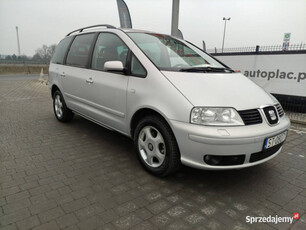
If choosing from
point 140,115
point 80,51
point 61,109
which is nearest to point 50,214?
point 140,115

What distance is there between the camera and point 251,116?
2.43 m

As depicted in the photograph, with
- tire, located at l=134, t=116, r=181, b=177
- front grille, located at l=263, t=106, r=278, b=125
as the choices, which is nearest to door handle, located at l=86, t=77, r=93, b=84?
tire, located at l=134, t=116, r=181, b=177

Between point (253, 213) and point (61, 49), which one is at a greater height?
point (61, 49)

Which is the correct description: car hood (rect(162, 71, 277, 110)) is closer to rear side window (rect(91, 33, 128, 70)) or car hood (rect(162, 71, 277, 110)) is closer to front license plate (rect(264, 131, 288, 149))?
front license plate (rect(264, 131, 288, 149))

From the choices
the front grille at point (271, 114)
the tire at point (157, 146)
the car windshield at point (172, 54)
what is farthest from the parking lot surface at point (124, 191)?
the car windshield at point (172, 54)

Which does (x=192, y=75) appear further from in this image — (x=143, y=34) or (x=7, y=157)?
(x=7, y=157)

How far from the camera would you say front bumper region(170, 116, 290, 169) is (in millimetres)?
2242

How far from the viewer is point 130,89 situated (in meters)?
2.96

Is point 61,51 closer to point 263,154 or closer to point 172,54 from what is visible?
point 172,54

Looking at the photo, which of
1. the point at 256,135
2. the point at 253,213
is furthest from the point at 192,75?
the point at 253,213

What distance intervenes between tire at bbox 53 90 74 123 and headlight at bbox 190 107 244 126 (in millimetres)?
3345

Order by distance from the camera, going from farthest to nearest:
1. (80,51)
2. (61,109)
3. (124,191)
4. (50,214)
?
(61,109)
(80,51)
(124,191)
(50,214)

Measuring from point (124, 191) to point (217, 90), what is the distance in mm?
1538

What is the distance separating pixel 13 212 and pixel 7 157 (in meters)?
1.45
